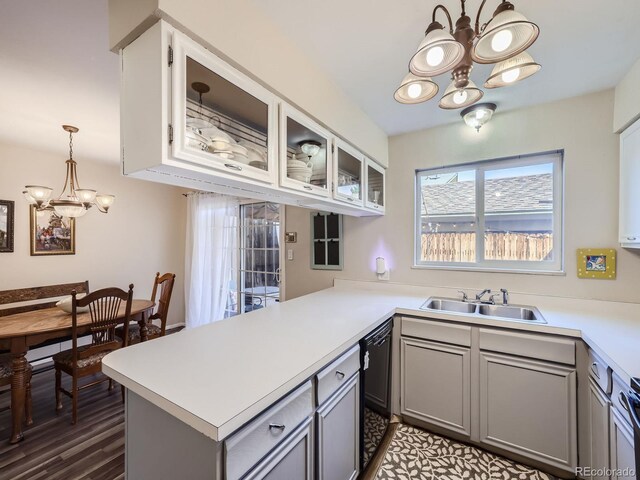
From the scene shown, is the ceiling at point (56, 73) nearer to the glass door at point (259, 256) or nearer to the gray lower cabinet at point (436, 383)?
the glass door at point (259, 256)

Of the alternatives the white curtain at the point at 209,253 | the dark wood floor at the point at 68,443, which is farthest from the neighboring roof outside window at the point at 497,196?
the dark wood floor at the point at 68,443

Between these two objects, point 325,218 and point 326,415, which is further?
point 325,218

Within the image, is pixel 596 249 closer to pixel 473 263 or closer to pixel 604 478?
pixel 473 263

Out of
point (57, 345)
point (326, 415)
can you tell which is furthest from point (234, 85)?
point (57, 345)

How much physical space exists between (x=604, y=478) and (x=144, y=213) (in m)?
5.01

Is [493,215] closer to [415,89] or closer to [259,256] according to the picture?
[415,89]

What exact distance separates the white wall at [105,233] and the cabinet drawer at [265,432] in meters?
3.75

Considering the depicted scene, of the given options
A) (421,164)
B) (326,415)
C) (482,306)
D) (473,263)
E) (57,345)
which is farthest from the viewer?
(57,345)

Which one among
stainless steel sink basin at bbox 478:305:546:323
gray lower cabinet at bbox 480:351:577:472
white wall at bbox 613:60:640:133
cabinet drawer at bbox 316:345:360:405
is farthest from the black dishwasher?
white wall at bbox 613:60:640:133

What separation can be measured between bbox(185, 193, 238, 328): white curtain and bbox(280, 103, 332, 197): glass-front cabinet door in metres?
2.46

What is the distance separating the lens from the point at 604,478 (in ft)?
4.22

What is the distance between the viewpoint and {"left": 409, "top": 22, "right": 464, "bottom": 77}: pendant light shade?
3.17 feet

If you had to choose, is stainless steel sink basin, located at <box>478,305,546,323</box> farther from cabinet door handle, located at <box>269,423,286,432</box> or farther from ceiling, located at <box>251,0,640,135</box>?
cabinet door handle, located at <box>269,423,286,432</box>

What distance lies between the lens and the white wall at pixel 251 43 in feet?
3.14
